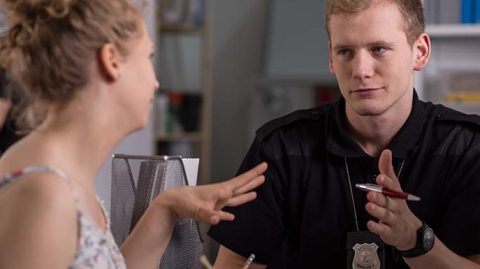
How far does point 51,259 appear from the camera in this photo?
3.07 feet

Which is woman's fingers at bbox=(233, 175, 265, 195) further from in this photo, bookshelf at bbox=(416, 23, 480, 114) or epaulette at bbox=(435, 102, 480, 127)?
bookshelf at bbox=(416, 23, 480, 114)

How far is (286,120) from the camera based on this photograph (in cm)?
175

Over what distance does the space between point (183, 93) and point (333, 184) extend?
3539 millimetres

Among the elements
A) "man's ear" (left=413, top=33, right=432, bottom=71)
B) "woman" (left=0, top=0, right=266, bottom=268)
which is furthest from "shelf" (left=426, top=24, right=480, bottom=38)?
"woman" (left=0, top=0, right=266, bottom=268)

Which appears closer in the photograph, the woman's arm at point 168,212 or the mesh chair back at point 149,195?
the woman's arm at point 168,212

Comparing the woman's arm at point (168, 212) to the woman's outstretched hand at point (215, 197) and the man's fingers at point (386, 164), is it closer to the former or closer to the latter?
the woman's outstretched hand at point (215, 197)

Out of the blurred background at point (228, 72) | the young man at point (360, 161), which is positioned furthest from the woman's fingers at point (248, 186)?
the blurred background at point (228, 72)

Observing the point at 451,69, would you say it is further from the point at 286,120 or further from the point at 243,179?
the point at 243,179

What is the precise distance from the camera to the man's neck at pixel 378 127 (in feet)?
5.42

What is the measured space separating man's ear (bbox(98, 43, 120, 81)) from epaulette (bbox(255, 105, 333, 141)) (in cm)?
70

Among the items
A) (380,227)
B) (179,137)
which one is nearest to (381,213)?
(380,227)

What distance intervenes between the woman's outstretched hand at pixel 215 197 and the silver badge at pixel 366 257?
0.40 metres

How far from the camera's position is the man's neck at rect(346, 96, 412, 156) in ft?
5.42

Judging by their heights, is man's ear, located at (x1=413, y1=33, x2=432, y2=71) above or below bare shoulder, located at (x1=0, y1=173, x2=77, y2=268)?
above
